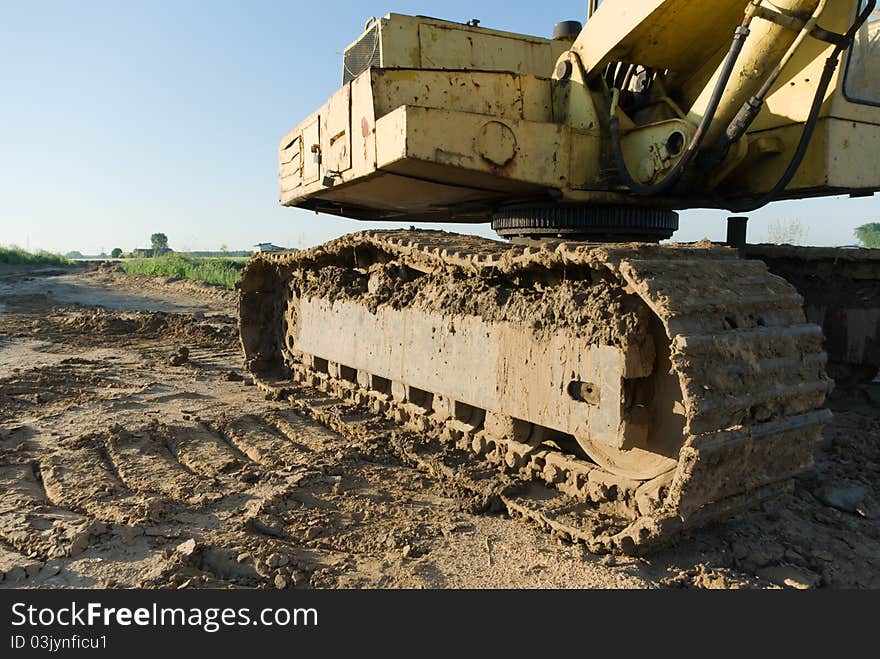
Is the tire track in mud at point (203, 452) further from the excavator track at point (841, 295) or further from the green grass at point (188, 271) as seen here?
the green grass at point (188, 271)

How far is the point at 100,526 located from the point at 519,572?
5.94 ft

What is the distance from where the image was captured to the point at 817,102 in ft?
11.7

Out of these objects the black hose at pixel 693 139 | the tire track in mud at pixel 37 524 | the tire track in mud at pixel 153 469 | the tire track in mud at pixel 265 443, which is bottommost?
the tire track in mud at pixel 37 524

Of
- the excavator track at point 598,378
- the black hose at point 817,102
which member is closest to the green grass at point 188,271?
the excavator track at point 598,378

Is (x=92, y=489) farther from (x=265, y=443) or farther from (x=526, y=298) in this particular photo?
(x=526, y=298)

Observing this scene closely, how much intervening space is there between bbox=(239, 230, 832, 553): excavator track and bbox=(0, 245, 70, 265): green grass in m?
28.4

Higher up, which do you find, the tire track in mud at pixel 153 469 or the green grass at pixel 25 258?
the green grass at pixel 25 258

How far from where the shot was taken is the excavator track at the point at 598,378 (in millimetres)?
2594

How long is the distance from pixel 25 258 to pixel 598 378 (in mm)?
32082

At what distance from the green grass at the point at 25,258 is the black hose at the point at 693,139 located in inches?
1143

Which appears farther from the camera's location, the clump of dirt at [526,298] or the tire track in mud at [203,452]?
the tire track in mud at [203,452]

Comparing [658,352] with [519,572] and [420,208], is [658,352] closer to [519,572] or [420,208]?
[519,572]

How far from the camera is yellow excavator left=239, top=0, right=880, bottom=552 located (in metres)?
2.75

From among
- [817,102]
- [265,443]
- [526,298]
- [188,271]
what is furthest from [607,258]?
[188,271]
